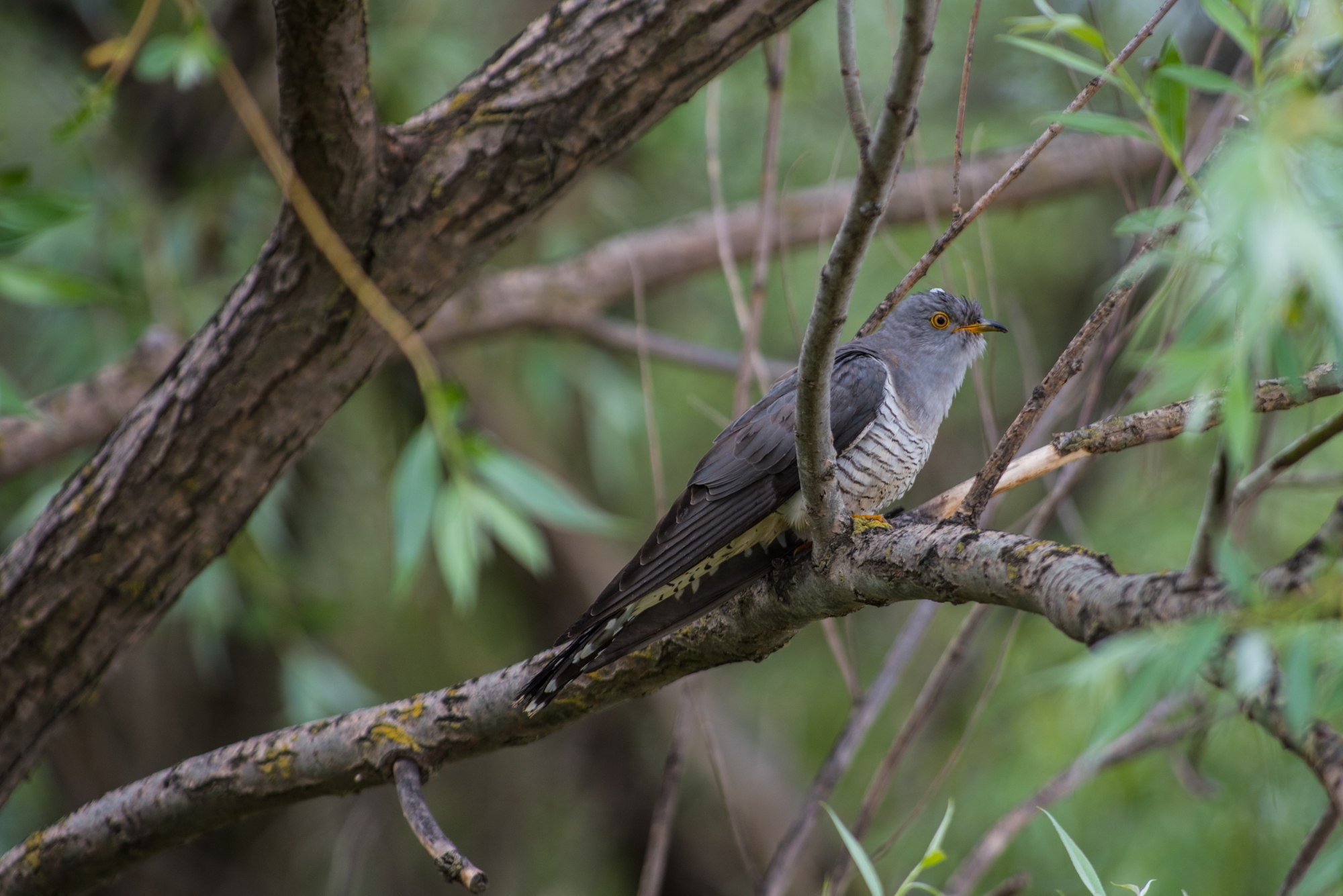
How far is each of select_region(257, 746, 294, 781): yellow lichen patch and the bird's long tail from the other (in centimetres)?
57

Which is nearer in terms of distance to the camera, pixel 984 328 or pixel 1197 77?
pixel 1197 77

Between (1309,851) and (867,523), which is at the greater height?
(867,523)

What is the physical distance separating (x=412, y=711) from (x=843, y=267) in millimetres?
1449

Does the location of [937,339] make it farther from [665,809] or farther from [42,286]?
[42,286]

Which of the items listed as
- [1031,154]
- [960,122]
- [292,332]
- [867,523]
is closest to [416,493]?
[292,332]

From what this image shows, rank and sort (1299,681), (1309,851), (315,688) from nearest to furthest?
(1299,681)
(1309,851)
(315,688)

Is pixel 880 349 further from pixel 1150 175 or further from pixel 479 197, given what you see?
pixel 1150 175

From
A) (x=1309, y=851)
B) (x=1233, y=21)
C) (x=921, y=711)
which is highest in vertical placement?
(x=1233, y=21)

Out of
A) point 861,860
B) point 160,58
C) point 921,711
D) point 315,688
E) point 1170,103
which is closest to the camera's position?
point 1170,103

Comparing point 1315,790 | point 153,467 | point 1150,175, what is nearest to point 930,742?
point 1315,790

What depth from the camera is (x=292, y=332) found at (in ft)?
8.20

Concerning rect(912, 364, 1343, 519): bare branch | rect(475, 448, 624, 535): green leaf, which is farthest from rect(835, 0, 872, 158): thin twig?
rect(475, 448, 624, 535): green leaf

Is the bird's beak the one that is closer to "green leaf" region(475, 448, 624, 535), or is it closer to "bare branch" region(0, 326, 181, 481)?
"green leaf" region(475, 448, 624, 535)

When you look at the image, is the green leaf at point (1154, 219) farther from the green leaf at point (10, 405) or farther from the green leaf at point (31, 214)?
the green leaf at point (10, 405)
